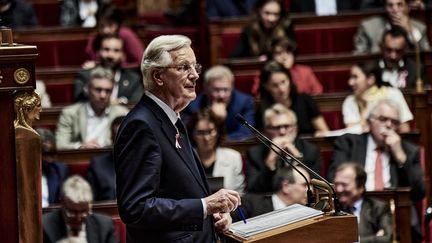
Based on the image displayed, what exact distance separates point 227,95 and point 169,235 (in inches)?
91.7

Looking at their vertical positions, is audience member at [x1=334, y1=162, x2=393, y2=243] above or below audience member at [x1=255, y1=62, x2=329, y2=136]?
below

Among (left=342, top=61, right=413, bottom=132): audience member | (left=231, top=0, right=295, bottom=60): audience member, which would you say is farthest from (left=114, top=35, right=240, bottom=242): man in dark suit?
(left=231, top=0, right=295, bottom=60): audience member

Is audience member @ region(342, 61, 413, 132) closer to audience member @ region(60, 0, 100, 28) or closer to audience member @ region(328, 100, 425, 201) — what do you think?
audience member @ region(328, 100, 425, 201)

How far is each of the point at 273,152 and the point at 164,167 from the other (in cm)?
182

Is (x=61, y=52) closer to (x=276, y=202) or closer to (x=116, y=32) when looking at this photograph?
(x=116, y=32)

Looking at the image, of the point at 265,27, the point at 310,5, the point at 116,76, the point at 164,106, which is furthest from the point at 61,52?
the point at 164,106

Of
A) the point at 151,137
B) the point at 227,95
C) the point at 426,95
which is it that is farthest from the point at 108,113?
the point at 151,137

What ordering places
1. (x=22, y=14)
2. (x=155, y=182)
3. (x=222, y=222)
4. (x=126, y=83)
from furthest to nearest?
(x=22, y=14) < (x=126, y=83) < (x=222, y=222) < (x=155, y=182)

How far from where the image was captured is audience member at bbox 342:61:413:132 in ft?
13.5

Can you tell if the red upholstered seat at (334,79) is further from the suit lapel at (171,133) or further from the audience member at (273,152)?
the suit lapel at (171,133)

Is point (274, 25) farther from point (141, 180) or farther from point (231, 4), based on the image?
point (141, 180)

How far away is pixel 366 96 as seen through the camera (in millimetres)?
4242

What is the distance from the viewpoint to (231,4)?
5.23 m

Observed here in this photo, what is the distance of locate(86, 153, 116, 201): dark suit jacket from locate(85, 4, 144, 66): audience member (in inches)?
43.4
